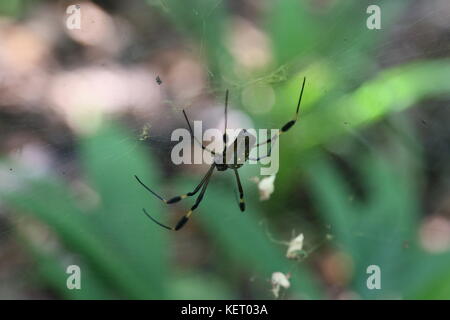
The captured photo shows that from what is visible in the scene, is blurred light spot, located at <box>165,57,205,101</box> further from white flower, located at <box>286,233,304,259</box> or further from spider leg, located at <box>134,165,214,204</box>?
white flower, located at <box>286,233,304,259</box>

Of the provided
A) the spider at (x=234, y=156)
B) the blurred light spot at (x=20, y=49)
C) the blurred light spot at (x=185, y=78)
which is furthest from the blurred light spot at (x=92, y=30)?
the spider at (x=234, y=156)

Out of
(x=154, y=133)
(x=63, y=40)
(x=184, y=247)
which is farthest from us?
(x=63, y=40)

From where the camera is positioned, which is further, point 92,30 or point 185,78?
point 92,30

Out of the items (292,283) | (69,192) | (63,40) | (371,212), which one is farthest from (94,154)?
(63,40)

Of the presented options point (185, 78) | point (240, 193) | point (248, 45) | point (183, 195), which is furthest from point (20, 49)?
point (240, 193)

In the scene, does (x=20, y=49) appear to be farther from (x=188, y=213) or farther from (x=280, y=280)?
(x=280, y=280)

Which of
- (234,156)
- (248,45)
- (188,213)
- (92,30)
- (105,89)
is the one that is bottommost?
(188,213)

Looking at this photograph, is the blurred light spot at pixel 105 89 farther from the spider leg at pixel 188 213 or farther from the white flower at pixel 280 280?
the white flower at pixel 280 280

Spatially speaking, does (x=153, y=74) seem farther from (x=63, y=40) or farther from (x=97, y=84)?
(x=63, y=40)

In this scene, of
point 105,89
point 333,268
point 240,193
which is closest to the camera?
point 240,193
